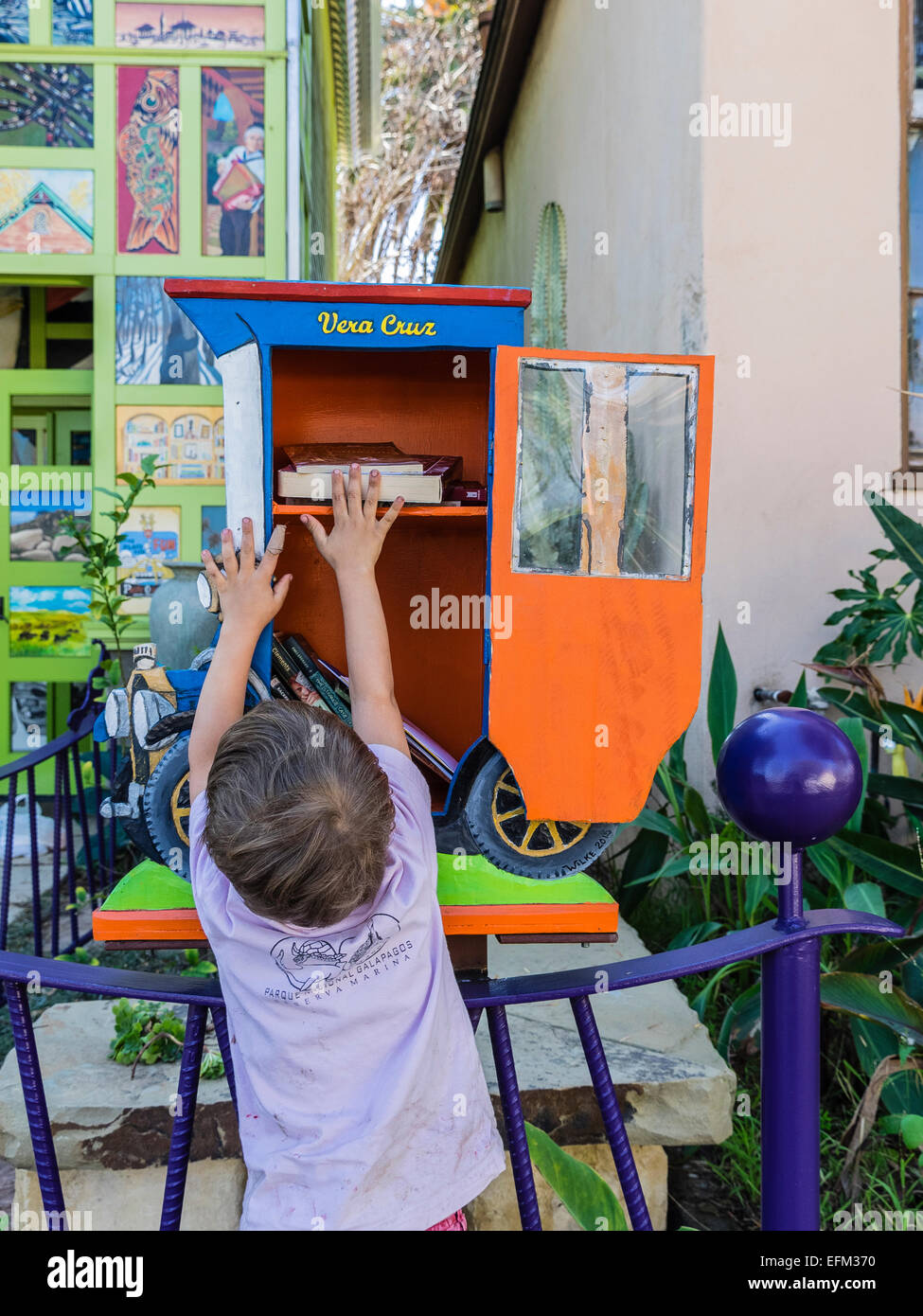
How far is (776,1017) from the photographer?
3.65 feet

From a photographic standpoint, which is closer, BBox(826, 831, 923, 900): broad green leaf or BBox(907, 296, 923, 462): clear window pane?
BBox(826, 831, 923, 900): broad green leaf

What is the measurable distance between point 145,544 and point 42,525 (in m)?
0.73

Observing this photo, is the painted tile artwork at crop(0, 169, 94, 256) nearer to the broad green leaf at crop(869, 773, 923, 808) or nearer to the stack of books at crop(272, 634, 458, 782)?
the stack of books at crop(272, 634, 458, 782)

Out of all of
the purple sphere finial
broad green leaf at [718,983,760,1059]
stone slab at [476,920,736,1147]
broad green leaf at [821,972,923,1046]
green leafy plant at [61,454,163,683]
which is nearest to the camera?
the purple sphere finial

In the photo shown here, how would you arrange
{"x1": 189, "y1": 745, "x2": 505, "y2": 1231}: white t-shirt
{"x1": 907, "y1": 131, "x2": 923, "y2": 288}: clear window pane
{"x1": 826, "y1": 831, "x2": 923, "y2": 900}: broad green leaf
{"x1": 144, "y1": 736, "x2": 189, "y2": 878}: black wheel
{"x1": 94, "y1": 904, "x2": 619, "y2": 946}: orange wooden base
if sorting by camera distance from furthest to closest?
1. {"x1": 907, "y1": 131, "x2": 923, "y2": 288}: clear window pane
2. {"x1": 826, "y1": 831, "x2": 923, "y2": 900}: broad green leaf
3. {"x1": 144, "y1": 736, "x2": 189, "y2": 878}: black wheel
4. {"x1": 94, "y1": 904, "x2": 619, "y2": 946}: orange wooden base
5. {"x1": 189, "y1": 745, "x2": 505, "y2": 1231}: white t-shirt

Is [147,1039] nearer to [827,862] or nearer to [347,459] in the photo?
[347,459]

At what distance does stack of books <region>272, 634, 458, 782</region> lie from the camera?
6.00ft

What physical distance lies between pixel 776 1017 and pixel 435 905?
51cm

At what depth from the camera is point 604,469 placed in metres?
1.59

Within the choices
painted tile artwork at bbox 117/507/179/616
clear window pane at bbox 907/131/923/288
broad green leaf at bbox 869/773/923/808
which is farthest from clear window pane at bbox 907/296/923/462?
painted tile artwork at bbox 117/507/179/616

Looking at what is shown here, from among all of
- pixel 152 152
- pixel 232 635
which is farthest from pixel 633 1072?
pixel 152 152

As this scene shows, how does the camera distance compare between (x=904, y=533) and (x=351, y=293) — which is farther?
(x=904, y=533)

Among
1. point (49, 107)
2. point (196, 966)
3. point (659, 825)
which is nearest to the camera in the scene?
point (659, 825)

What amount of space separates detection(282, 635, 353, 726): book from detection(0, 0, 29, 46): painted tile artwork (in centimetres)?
436
